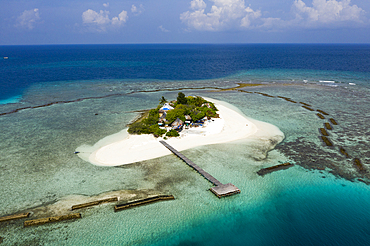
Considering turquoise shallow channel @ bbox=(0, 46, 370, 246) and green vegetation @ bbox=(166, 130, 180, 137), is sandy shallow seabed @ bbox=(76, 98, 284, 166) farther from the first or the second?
turquoise shallow channel @ bbox=(0, 46, 370, 246)

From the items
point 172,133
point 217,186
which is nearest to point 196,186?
point 217,186

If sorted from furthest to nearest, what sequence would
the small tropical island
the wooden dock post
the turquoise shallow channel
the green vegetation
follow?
the small tropical island → the green vegetation → the wooden dock post → the turquoise shallow channel

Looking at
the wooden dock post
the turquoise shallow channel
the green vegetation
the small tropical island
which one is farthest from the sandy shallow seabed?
the wooden dock post

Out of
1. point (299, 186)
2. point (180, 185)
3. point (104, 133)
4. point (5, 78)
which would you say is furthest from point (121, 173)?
point (5, 78)

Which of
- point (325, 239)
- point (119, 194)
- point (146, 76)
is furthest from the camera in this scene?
point (146, 76)

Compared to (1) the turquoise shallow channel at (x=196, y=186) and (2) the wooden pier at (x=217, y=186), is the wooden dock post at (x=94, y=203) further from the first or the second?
(2) the wooden pier at (x=217, y=186)

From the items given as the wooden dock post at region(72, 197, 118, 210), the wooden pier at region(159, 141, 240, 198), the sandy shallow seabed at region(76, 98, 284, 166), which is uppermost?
the sandy shallow seabed at region(76, 98, 284, 166)

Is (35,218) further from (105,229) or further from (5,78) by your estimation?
(5,78)
